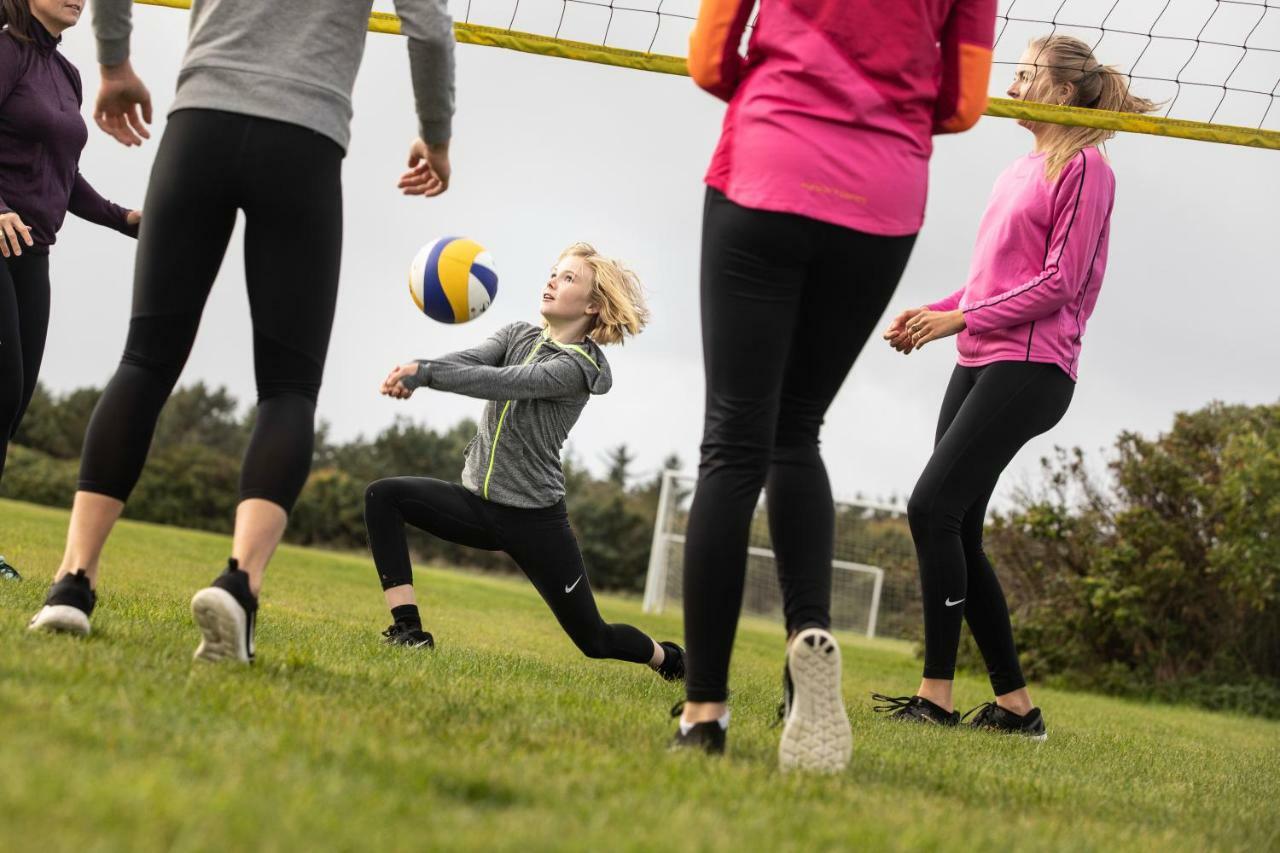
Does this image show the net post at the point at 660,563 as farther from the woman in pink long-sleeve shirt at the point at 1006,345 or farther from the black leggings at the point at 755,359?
the black leggings at the point at 755,359

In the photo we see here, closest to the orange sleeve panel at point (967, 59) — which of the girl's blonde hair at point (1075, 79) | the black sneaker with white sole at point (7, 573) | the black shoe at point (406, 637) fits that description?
the girl's blonde hair at point (1075, 79)

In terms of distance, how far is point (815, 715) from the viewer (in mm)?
2891

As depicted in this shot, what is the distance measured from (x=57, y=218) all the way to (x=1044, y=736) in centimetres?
470

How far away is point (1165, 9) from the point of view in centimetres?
643

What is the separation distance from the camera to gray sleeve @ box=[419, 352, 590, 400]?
4.03 m

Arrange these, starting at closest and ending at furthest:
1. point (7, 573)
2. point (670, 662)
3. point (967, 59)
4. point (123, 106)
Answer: point (967, 59), point (123, 106), point (670, 662), point (7, 573)

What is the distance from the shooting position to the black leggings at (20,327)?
493 cm

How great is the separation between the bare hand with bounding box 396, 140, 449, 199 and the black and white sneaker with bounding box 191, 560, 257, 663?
4.06 ft

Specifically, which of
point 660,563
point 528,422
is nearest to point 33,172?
point 528,422

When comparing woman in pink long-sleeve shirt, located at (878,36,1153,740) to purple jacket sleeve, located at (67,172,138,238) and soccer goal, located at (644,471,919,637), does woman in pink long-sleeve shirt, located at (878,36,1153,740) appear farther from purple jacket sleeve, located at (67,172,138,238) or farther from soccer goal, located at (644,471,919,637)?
soccer goal, located at (644,471,919,637)

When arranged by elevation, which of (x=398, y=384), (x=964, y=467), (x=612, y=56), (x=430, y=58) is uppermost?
(x=612, y=56)

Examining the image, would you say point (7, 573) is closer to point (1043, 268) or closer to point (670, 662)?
point (670, 662)

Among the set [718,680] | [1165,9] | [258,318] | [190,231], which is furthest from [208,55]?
[1165,9]

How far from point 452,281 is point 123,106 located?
5.28 feet
